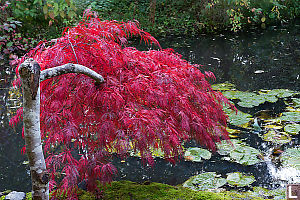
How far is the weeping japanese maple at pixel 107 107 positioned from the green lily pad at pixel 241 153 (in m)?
1.13

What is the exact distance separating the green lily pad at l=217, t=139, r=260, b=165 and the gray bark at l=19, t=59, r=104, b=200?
2098 mm

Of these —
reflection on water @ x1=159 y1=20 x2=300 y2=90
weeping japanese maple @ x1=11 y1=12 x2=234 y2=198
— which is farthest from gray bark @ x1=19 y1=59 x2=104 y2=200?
reflection on water @ x1=159 y1=20 x2=300 y2=90

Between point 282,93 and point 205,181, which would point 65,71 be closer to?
point 205,181

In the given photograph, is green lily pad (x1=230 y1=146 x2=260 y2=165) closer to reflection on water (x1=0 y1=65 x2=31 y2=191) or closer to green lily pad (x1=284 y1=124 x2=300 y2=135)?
green lily pad (x1=284 y1=124 x2=300 y2=135)

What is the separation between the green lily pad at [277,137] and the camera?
3.61 metres

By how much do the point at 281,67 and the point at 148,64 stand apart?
15.7 feet

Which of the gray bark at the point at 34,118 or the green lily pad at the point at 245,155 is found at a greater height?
the gray bark at the point at 34,118

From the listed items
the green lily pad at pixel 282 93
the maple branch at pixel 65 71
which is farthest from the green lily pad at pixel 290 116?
the maple branch at pixel 65 71

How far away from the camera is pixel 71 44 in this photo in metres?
2.02

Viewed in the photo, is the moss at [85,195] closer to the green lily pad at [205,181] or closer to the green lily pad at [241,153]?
the green lily pad at [205,181]

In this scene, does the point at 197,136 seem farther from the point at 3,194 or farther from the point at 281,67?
the point at 281,67

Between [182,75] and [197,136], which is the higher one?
[182,75]

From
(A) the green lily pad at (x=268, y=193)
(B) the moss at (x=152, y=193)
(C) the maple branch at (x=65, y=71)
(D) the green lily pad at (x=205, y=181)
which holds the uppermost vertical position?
(C) the maple branch at (x=65, y=71)

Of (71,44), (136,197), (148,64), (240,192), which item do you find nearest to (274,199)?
(240,192)
